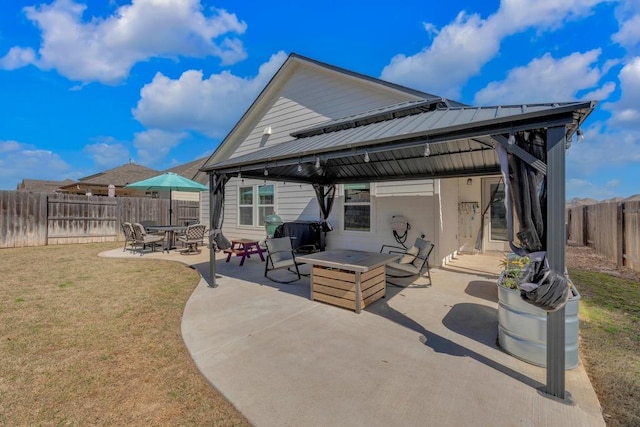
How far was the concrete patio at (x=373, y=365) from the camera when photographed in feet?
7.04

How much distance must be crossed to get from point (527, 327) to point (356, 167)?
5.33m

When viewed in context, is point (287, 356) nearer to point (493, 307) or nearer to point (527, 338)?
point (527, 338)

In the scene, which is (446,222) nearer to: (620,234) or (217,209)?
(620,234)

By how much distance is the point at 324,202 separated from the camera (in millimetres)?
8453

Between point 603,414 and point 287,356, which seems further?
point 287,356

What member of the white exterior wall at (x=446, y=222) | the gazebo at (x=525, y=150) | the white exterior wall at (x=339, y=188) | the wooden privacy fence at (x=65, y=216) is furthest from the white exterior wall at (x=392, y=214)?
the wooden privacy fence at (x=65, y=216)

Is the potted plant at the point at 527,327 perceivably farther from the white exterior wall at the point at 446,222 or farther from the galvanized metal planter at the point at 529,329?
the white exterior wall at the point at 446,222

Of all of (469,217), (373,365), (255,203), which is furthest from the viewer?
(255,203)

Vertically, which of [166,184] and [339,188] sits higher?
[166,184]

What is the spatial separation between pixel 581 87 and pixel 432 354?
14.0m

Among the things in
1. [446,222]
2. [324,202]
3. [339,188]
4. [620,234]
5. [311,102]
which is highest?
[311,102]

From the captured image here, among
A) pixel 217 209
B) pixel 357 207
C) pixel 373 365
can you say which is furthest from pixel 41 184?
pixel 373 365

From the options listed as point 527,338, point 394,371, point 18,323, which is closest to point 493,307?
point 527,338

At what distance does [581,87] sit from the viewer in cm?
1134
